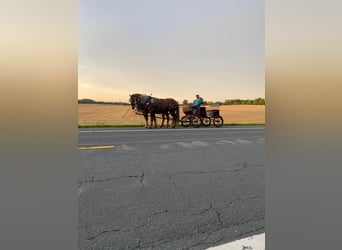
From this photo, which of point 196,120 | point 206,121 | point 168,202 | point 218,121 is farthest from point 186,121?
point 168,202

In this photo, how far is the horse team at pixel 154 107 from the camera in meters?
12.4

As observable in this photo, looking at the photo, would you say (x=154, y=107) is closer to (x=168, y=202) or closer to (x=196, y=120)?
(x=196, y=120)

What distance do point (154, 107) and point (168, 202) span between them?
1029 centimetres

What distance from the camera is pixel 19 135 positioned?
0.82 meters

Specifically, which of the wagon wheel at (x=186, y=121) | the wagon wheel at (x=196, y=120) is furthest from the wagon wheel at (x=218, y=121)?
the wagon wheel at (x=186, y=121)

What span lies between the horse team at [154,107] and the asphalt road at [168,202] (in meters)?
7.51

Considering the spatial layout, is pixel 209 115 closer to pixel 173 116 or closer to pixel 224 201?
pixel 173 116

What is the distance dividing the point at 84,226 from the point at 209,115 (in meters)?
12.7

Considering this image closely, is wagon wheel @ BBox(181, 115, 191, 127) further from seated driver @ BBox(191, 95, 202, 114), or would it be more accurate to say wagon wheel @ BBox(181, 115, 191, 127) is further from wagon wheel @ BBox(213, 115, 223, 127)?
wagon wheel @ BBox(213, 115, 223, 127)

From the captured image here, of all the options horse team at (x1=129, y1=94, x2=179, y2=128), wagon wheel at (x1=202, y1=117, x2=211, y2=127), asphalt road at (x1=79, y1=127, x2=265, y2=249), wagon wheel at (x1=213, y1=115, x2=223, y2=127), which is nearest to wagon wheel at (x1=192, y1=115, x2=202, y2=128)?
wagon wheel at (x1=202, y1=117, x2=211, y2=127)

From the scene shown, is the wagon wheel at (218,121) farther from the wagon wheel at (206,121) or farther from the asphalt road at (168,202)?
the asphalt road at (168,202)

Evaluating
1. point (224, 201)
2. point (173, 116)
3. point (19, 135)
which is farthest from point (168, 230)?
point (173, 116)

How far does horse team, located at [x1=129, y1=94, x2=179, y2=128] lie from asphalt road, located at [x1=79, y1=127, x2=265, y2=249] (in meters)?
7.51

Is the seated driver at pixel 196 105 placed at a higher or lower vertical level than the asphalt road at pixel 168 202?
higher
